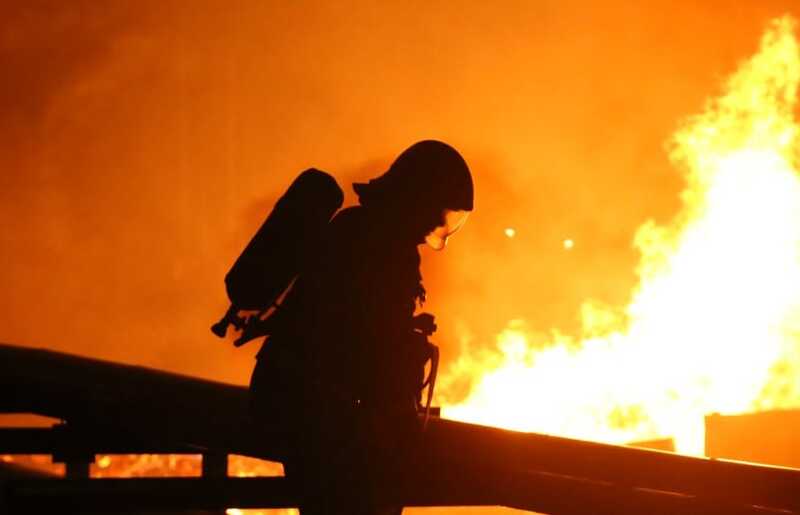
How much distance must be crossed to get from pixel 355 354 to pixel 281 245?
38 centimetres

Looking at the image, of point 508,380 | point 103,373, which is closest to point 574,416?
point 508,380

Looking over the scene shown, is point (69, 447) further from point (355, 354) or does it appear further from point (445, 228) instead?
point (445, 228)

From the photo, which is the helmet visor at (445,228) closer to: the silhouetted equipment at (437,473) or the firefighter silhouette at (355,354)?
the firefighter silhouette at (355,354)

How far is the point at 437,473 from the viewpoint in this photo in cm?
257

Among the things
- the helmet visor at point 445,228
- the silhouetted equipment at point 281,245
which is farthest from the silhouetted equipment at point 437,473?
the helmet visor at point 445,228

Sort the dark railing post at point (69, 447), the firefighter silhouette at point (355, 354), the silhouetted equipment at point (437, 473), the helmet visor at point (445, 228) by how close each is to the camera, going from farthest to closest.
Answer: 1. the dark railing post at point (69, 447)
2. the helmet visor at point (445, 228)
3. the silhouetted equipment at point (437, 473)
4. the firefighter silhouette at point (355, 354)

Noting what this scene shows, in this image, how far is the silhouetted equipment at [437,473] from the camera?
8.34ft

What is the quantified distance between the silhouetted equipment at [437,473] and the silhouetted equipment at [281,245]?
0.40m

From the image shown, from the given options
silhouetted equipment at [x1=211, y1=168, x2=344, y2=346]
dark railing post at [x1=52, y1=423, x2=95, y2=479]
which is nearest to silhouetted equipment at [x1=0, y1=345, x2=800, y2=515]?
dark railing post at [x1=52, y1=423, x2=95, y2=479]

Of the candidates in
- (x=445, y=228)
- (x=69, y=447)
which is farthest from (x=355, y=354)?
(x=69, y=447)

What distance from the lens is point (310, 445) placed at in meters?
2.36

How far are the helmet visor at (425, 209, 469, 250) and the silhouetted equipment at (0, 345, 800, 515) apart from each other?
593mm

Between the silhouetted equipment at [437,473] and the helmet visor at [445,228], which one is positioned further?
the helmet visor at [445,228]

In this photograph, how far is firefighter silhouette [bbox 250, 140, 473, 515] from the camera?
7.75 ft
